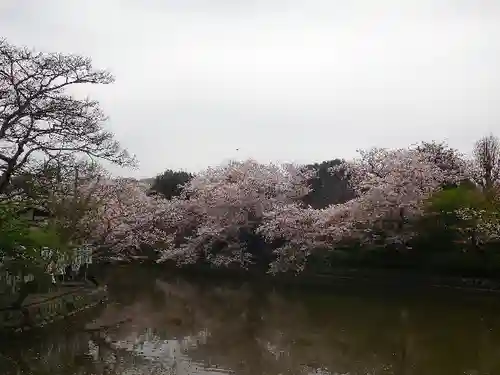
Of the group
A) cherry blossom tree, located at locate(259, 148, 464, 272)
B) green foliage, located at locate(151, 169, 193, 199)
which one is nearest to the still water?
cherry blossom tree, located at locate(259, 148, 464, 272)

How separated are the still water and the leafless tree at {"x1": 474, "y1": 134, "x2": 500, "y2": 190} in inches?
374

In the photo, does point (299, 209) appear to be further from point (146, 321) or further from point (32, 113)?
point (32, 113)

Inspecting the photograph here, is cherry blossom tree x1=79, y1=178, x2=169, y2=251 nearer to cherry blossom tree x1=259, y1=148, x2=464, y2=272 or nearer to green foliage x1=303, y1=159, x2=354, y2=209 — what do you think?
cherry blossom tree x1=259, y1=148, x2=464, y2=272

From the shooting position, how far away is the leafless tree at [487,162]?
30266 mm

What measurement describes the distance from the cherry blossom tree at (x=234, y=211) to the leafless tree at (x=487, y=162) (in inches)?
372

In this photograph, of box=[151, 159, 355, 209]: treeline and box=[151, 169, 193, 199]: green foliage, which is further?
box=[151, 169, 193, 199]: green foliage

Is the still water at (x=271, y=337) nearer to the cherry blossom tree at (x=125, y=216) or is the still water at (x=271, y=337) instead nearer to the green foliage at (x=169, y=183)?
the cherry blossom tree at (x=125, y=216)

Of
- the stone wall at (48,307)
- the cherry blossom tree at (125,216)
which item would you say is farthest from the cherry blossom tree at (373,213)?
the stone wall at (48,307)

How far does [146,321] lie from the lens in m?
16.4

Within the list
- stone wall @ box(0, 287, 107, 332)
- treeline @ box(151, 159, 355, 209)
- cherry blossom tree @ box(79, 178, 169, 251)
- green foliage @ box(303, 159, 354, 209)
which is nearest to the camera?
stone wall @ box(0, 287, 107, 332)

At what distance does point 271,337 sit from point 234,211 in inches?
712

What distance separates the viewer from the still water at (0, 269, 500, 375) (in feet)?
37.1

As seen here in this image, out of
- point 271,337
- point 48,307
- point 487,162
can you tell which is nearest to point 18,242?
point 48,307

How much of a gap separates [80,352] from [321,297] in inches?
474
